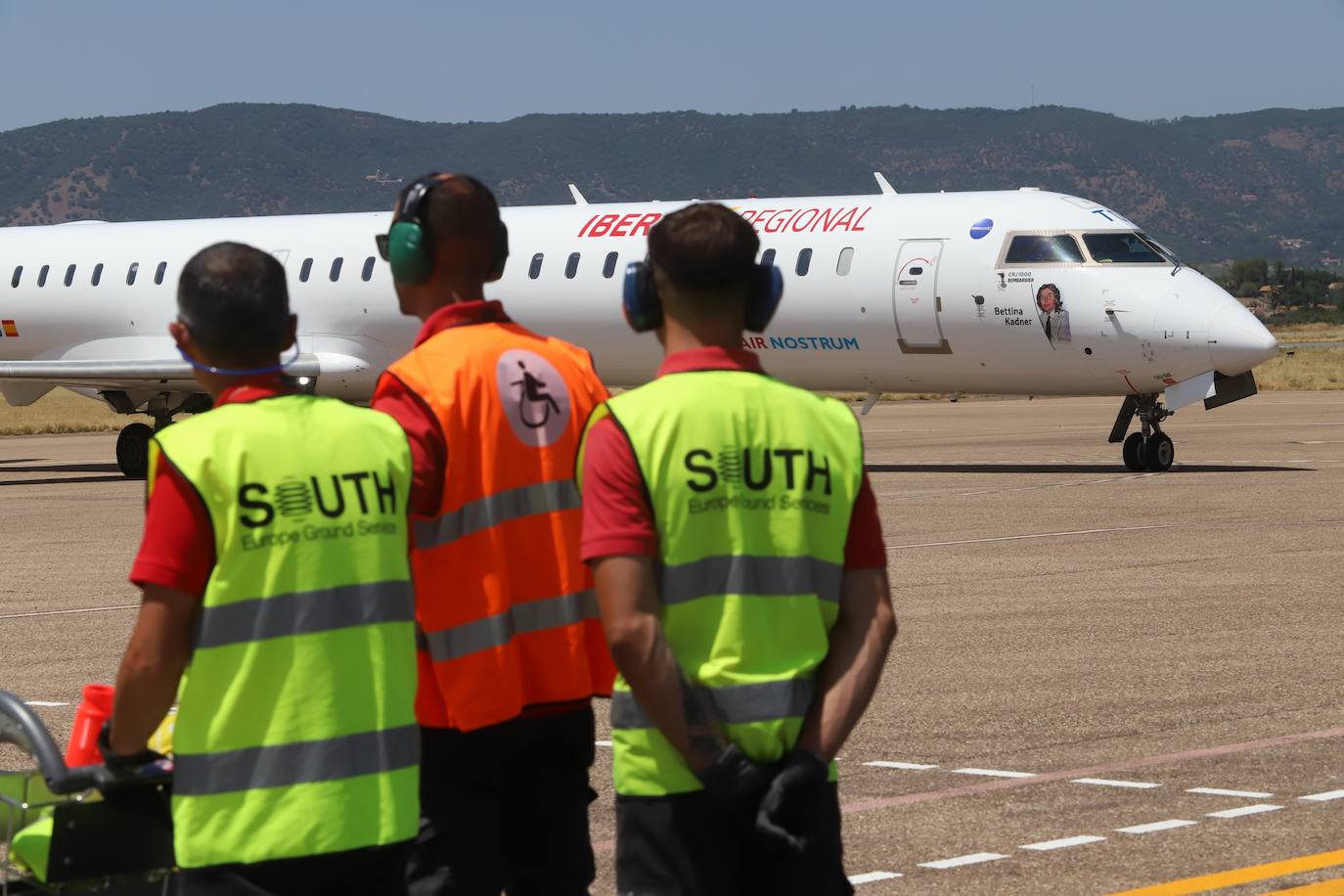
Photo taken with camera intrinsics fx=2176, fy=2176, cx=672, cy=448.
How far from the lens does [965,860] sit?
22.9ft

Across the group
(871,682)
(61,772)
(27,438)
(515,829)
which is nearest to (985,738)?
(515,829)

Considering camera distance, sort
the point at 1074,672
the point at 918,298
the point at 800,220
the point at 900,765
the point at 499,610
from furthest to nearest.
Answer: the point at 800,220, the point at 918,298, the point at 1074,672, the point at 900,765, the point at 499,610

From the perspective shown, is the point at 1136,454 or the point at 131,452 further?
the point at 131,452

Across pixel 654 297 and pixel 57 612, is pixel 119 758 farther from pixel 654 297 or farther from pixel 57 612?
pixel 57 612

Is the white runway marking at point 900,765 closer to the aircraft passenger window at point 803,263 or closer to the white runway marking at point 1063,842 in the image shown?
the white runway marking at point 1063,842

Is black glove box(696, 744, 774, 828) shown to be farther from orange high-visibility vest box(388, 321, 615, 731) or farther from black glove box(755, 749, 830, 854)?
orange high-visibility vest box(388, 321, 615, 731)

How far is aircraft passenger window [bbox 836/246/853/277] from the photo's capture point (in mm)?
24672

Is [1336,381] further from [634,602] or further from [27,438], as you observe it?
[634,602]

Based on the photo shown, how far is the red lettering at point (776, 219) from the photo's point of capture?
85.0ft

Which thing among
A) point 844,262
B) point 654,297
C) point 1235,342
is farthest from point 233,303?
point 844,262

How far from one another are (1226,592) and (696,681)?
10.2 metres

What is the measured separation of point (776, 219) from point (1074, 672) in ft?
52.1

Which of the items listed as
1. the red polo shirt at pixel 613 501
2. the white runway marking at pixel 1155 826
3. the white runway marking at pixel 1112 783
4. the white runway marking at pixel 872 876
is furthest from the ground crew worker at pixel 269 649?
the white runway marking at pixel 1112 783

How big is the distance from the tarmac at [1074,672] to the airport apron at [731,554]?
9.07ft
